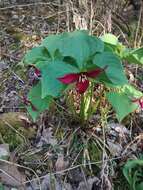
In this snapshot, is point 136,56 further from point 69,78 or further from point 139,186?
point 139,186

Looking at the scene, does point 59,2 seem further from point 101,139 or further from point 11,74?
point 101,139

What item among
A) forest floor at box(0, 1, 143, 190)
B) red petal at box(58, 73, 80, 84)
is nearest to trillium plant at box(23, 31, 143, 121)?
red petal at box(58, 73, 80, 84)

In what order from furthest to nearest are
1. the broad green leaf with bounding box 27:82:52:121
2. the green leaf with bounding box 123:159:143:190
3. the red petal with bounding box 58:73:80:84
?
1. the green leaf with bounding box 123:159:143:190
2. the broad green leaf with bounding box 27:82:52:121
3. the red petal with bounding box 58:73:80:84

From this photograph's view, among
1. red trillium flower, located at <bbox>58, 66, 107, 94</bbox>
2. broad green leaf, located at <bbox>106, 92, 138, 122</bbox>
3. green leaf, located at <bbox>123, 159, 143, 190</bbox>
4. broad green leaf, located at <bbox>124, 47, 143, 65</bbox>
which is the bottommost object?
green leaf, located at <bbox>123, 159, 143, 190</bbox>

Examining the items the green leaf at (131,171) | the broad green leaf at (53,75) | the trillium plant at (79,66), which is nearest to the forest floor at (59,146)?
the green leaf at (131,171)

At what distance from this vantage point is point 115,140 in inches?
80.4

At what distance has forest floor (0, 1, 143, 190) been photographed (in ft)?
6.08

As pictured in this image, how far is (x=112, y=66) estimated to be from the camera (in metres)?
1.69

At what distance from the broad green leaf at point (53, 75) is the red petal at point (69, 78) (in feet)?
0.06

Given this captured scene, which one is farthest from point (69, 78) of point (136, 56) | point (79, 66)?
point (136, 56)

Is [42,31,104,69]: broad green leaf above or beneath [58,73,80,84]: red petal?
above

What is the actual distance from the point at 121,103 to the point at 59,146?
0.37 meters

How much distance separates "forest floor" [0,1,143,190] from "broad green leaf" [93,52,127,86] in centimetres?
38

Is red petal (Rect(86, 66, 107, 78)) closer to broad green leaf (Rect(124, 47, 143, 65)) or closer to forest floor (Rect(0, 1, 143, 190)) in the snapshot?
broad green leaf (Rect(124, 47, 143, 65))
